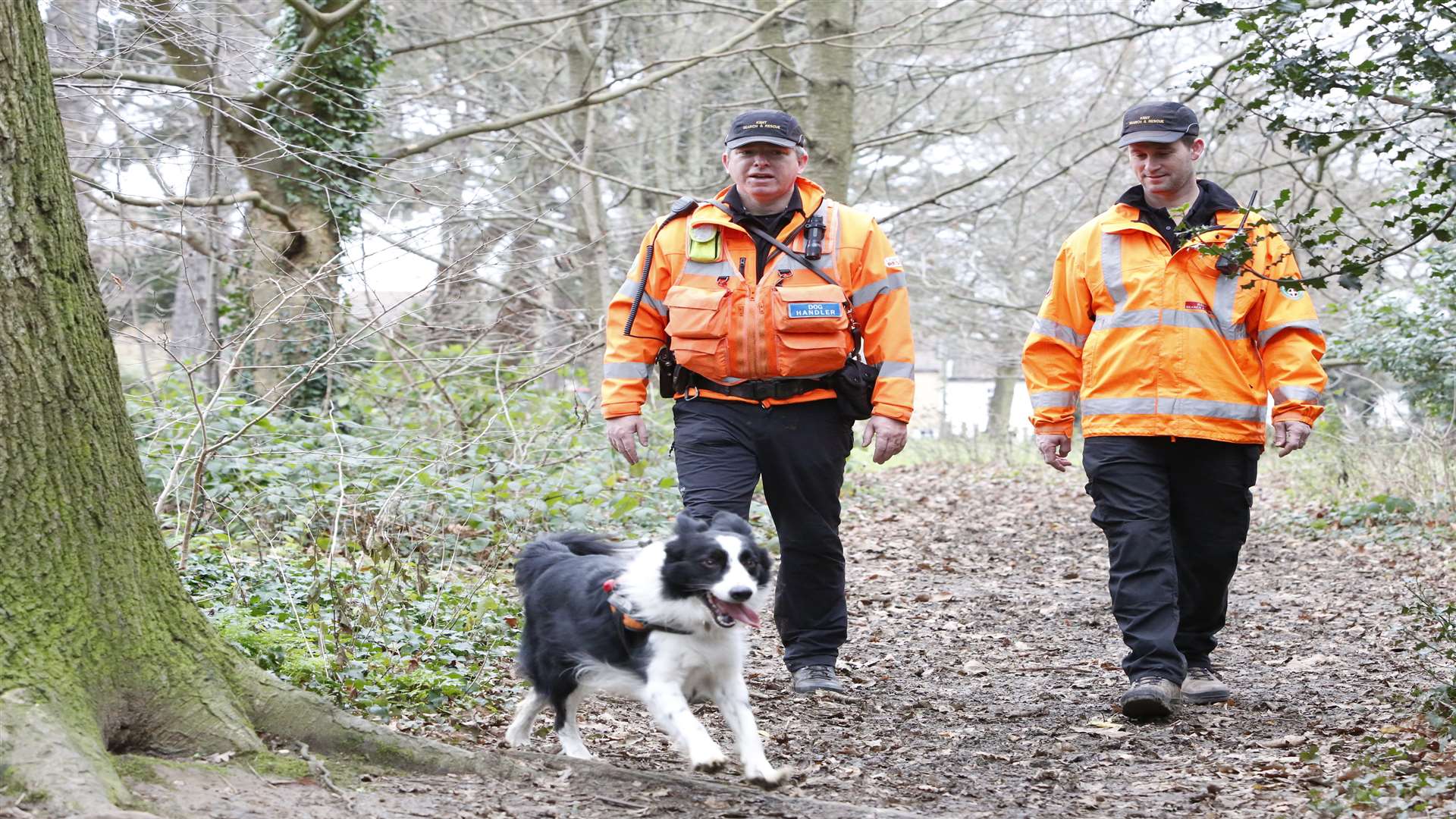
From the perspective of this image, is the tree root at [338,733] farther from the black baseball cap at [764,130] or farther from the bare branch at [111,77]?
the bare branch at [111,77]

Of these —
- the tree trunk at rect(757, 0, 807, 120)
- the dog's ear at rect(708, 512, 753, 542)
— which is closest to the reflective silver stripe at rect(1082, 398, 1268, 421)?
the dog's ear at rect(708, 512, 753, 542)

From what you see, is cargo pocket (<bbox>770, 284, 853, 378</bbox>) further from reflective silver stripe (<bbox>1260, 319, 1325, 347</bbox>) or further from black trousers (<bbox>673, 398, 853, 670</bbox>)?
reflective silver stripe (<bbox>1260, 319, 1325, 347</bbox>)

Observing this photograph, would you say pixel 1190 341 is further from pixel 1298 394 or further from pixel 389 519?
pixel 389 519

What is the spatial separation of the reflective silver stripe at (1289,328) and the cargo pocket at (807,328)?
176 centimetres

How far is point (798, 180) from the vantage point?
18.0 ft

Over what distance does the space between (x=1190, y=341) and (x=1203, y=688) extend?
5.04 feet

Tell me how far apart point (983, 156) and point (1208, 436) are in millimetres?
20747

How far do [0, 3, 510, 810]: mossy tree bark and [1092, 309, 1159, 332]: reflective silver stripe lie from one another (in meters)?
3.69

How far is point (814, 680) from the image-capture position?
5.70 meters

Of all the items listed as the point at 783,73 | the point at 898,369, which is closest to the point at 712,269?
the point at 898,369

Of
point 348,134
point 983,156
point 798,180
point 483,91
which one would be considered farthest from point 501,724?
point 983,156

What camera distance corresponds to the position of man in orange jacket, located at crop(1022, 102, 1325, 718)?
5.18 metres

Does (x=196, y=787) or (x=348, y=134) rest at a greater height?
(x=348, y=134)

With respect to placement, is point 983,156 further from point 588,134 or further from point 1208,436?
point 1208,436
